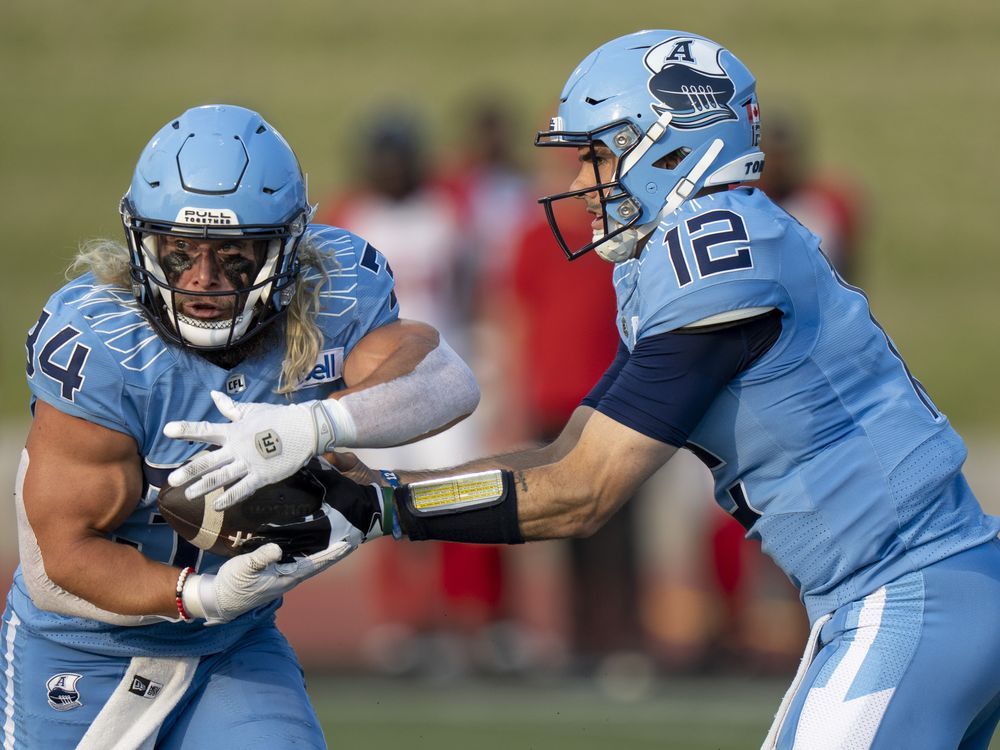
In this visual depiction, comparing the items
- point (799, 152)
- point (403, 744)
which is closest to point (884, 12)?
point (799, 152)

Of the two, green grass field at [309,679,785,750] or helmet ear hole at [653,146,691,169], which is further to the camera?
green grass field at [309,679,785,750]

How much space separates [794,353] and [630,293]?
0.42 metres

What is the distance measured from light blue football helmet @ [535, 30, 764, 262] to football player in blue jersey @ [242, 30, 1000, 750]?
30 millimetres

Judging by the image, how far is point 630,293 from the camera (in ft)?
11.8

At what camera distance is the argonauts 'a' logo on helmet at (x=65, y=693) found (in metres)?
3.77

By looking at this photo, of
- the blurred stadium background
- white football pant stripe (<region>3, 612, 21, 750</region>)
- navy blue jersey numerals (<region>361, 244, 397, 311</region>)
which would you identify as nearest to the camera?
white football pant stripe (<region>3, 612, 21, 750</region>)

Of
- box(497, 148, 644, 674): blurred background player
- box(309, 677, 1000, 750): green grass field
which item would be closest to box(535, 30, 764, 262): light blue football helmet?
box(309, 677, 1000, 750): green grass field

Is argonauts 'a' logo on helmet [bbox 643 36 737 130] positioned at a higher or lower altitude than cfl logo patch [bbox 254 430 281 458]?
higher

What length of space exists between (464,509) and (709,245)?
778 mm

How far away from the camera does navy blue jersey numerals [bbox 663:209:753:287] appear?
10.8ft

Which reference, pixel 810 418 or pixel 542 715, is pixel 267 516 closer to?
pixel 810 418

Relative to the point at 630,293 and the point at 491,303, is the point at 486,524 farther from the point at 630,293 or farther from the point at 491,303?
the point at 491,303

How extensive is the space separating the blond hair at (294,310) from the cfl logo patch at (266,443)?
357 mm

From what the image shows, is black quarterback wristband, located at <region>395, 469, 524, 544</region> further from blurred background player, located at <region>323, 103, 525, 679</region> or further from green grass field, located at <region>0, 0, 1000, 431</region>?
green grass field, located at <region>0, 0, 1000, 431</region>
